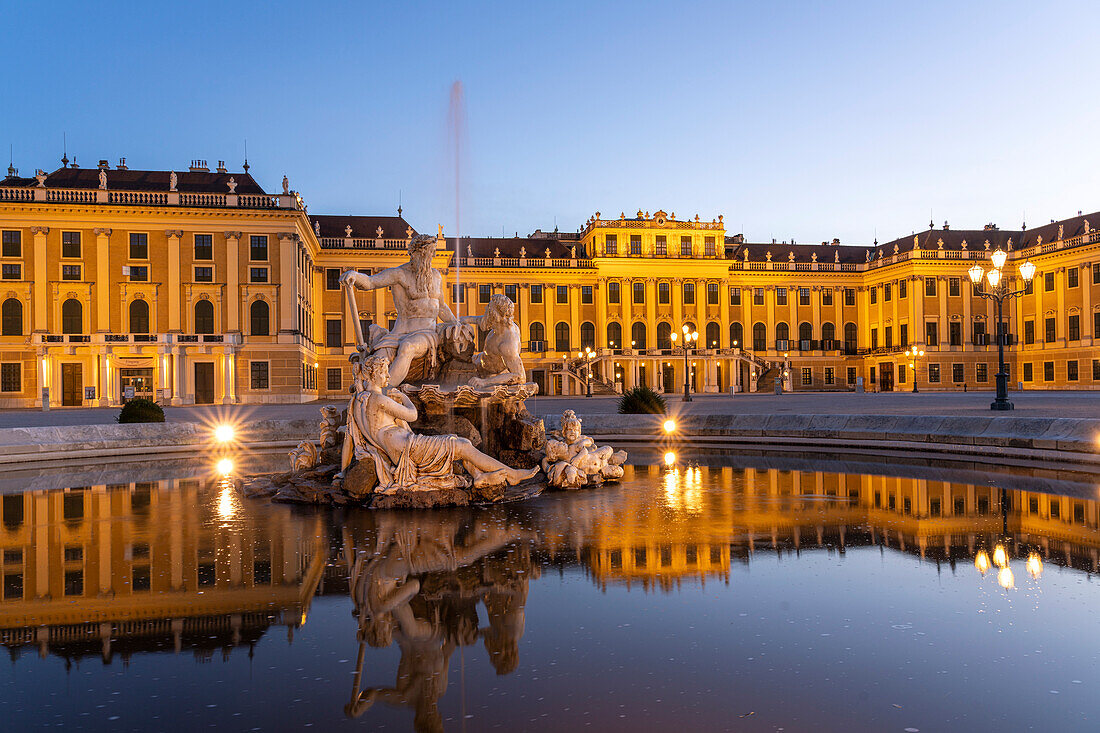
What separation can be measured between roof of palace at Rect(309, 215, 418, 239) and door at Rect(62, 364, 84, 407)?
69.1 feet

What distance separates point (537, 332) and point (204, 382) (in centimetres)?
2765

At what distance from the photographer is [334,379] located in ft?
187

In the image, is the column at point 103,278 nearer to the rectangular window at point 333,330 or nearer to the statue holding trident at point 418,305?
the rectangular window at point 333,330

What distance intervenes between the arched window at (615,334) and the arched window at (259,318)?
29.2 meters

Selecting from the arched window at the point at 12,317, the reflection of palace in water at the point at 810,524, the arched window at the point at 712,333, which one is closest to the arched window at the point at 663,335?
the arched window at the point at 712,333

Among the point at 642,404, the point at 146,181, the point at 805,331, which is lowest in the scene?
the point at 642,404

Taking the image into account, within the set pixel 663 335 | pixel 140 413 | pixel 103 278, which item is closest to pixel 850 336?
pixel 663 335

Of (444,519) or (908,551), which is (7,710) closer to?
(444,519)

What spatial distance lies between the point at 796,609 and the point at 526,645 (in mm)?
1548

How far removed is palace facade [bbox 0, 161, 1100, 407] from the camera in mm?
42219

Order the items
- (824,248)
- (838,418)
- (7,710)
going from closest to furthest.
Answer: (7,710), (838,418), (824,248)

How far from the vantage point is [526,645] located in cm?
360

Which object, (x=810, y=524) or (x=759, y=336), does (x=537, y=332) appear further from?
(x=810, y=524)

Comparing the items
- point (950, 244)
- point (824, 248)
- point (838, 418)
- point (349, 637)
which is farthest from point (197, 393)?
point (950, 244)
